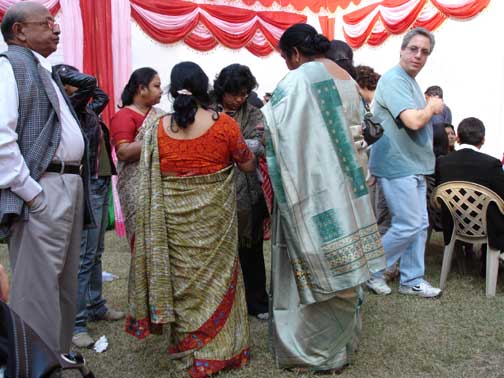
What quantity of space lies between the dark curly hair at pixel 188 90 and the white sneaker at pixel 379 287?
1.90 m

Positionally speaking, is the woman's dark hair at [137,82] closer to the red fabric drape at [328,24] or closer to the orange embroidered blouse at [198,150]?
the orange embroidered blouse at [198,150]

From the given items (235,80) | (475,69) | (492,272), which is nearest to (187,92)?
(235,80)

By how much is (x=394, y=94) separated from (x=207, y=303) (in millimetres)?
1911

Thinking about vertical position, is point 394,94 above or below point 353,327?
above


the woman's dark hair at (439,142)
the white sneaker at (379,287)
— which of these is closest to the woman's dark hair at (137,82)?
the white sneaker at (379,287)

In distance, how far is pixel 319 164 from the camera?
88.2 inches

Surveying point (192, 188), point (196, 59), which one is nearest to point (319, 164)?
point (192, 188)

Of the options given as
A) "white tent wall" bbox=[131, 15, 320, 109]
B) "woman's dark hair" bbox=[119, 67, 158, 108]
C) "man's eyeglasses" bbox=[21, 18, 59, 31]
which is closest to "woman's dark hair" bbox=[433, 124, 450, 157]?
"white tent wall" bbox=[131, 15, 320, 109]

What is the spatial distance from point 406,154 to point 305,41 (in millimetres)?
1321

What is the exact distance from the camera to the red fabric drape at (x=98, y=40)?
585 centimetres

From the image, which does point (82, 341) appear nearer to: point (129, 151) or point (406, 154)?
point (129, 151)

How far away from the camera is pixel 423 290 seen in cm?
343

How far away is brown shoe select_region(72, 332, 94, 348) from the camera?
2.72 meters

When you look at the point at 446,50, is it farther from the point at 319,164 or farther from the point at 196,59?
the point at 319,164
